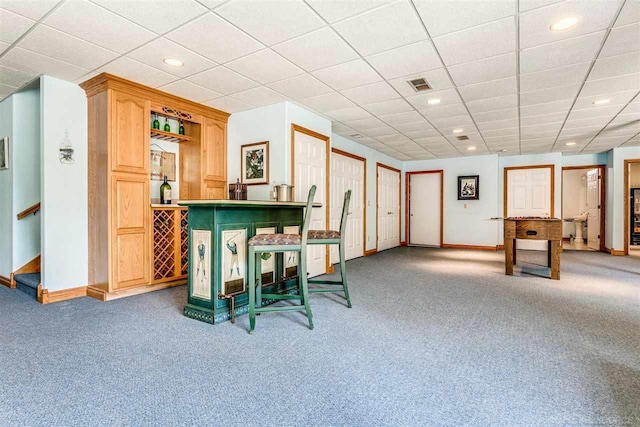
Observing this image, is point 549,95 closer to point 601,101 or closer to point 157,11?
point 601,101

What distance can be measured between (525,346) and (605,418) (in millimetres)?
836

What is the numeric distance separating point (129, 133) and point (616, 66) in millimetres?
5178

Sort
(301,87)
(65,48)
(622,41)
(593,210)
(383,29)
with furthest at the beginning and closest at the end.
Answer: (593,210) → (301,87) → (65,48) → (622,41) → (383,29)

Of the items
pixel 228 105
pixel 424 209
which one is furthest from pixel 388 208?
pixel 228 105

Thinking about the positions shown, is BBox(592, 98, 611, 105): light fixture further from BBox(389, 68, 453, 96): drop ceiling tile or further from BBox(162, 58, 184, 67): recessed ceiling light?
BBox(162, 58, 184, 67): recessed ceiling light

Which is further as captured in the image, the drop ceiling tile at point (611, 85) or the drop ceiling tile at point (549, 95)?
the drop ceiling tile at point (549, 95)

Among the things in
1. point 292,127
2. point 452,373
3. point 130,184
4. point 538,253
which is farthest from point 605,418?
point 538,253

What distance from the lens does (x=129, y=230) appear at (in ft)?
12.5

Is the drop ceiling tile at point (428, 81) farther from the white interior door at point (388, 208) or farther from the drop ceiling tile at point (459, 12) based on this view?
the white interior door at point (388, 208)

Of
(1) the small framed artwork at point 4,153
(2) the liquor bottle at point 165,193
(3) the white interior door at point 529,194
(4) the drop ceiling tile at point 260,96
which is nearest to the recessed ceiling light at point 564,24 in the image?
(4) the drop ceiling tile at point 260,96

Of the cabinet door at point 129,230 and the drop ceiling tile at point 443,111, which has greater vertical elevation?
the drop ceiling tile at point 443,111

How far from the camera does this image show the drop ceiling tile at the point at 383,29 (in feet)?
7.92

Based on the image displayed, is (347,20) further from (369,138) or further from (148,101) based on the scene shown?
(369,138)

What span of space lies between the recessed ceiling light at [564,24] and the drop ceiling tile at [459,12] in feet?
1.41
